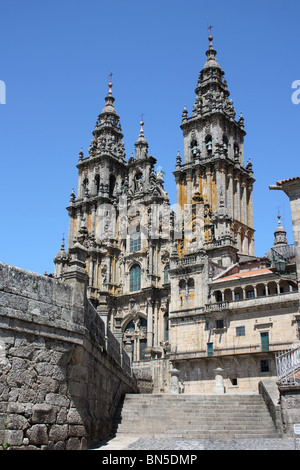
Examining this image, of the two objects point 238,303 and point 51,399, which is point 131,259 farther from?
point 51,399

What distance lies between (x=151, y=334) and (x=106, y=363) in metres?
26.8

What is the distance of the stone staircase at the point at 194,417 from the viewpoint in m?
16.6

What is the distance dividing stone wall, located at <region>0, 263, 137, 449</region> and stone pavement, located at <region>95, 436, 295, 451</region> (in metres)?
1.15

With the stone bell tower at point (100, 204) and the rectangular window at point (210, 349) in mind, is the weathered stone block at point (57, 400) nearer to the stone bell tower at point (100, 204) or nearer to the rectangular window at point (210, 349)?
the rectangular window at point (210, 349)

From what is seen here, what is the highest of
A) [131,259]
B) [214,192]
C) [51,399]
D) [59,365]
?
[214,192]

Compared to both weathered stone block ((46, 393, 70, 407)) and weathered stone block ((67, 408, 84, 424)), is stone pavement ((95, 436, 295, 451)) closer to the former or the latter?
weathered stone block ((67, 408, 84, 424))

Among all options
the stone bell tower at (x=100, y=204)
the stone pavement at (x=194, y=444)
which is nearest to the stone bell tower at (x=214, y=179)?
the stone bell tower at (x=100, y=204)

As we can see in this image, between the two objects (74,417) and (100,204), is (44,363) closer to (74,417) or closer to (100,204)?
(74,417)

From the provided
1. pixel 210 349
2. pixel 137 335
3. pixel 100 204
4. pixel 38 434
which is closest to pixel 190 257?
pixel 210 349

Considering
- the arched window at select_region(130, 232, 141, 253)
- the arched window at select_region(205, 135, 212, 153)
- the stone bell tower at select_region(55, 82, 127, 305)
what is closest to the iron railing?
the stone bell tower at select_region(55, 82, 127, 305)

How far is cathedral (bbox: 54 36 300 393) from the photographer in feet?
106

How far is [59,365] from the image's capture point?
38.5ft

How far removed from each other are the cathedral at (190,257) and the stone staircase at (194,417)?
10.9m
